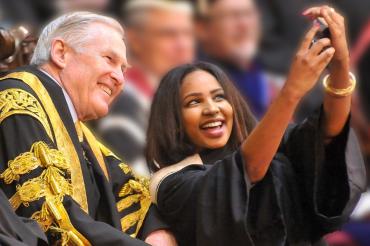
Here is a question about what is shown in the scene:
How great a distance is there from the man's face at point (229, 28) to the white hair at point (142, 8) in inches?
12.7

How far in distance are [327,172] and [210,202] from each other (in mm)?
455

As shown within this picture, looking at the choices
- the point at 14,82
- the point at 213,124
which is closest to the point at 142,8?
the point at 213,124

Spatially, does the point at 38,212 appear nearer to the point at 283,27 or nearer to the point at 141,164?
the point at 141,164

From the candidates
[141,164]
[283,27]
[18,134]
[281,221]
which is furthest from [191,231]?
[283,27]

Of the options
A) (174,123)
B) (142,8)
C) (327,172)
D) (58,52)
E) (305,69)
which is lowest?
(142,8)

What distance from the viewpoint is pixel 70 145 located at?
485cm

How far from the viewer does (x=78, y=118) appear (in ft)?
16.4

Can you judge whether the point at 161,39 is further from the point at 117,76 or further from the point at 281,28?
the point at 117,76

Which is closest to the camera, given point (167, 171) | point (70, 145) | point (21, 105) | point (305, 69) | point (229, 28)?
point (305, 69)

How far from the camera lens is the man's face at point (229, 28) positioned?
26.4ft

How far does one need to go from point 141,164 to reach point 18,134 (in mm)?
2526

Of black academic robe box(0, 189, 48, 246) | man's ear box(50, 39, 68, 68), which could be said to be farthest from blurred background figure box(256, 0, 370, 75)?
black academic robe box(0, 189, 48, 246)

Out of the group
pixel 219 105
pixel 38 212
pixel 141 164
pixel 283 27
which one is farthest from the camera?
pixel 283 27

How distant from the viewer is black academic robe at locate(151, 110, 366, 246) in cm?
466
